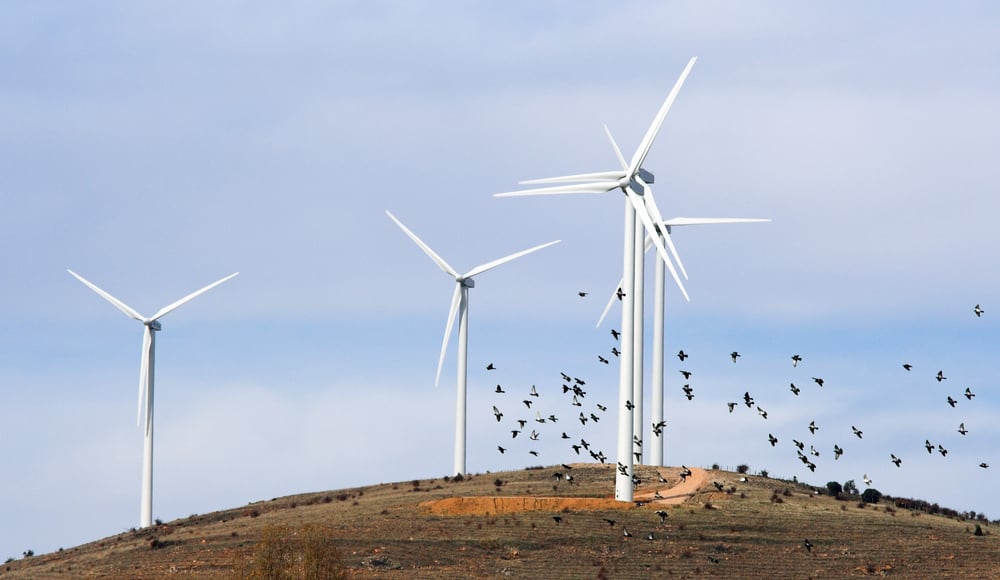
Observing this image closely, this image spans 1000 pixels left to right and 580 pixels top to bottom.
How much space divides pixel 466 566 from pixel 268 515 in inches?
1243

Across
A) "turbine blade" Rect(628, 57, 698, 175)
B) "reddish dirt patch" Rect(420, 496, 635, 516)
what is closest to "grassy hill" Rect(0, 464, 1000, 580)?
"reddish dirt patch" Rect(420, 496, 635, 516)

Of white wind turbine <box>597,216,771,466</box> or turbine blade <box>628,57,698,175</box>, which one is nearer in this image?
turbine blade <box>628,57,698,175</box>

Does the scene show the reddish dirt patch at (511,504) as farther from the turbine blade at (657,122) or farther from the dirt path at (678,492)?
the turbine blade at (657,122)

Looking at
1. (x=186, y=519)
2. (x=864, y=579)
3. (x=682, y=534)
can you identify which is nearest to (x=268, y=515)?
(x=186, y=519)

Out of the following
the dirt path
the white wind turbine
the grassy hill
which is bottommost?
the grassy hill

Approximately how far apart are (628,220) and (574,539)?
21.0 metres

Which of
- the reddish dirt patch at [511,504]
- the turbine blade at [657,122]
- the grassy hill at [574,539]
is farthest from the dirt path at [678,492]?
the turbine blade at [657,122]

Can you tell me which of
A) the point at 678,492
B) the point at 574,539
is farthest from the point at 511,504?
the point at 678,492

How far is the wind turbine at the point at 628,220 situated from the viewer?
101 m

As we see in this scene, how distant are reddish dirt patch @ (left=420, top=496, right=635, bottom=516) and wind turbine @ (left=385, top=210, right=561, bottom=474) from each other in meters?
16.9

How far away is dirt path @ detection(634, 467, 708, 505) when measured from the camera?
362 ft

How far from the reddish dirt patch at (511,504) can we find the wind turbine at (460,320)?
1692cm

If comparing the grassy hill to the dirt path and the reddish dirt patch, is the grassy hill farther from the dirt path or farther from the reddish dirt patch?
the dirt path

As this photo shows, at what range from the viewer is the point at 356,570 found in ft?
300
